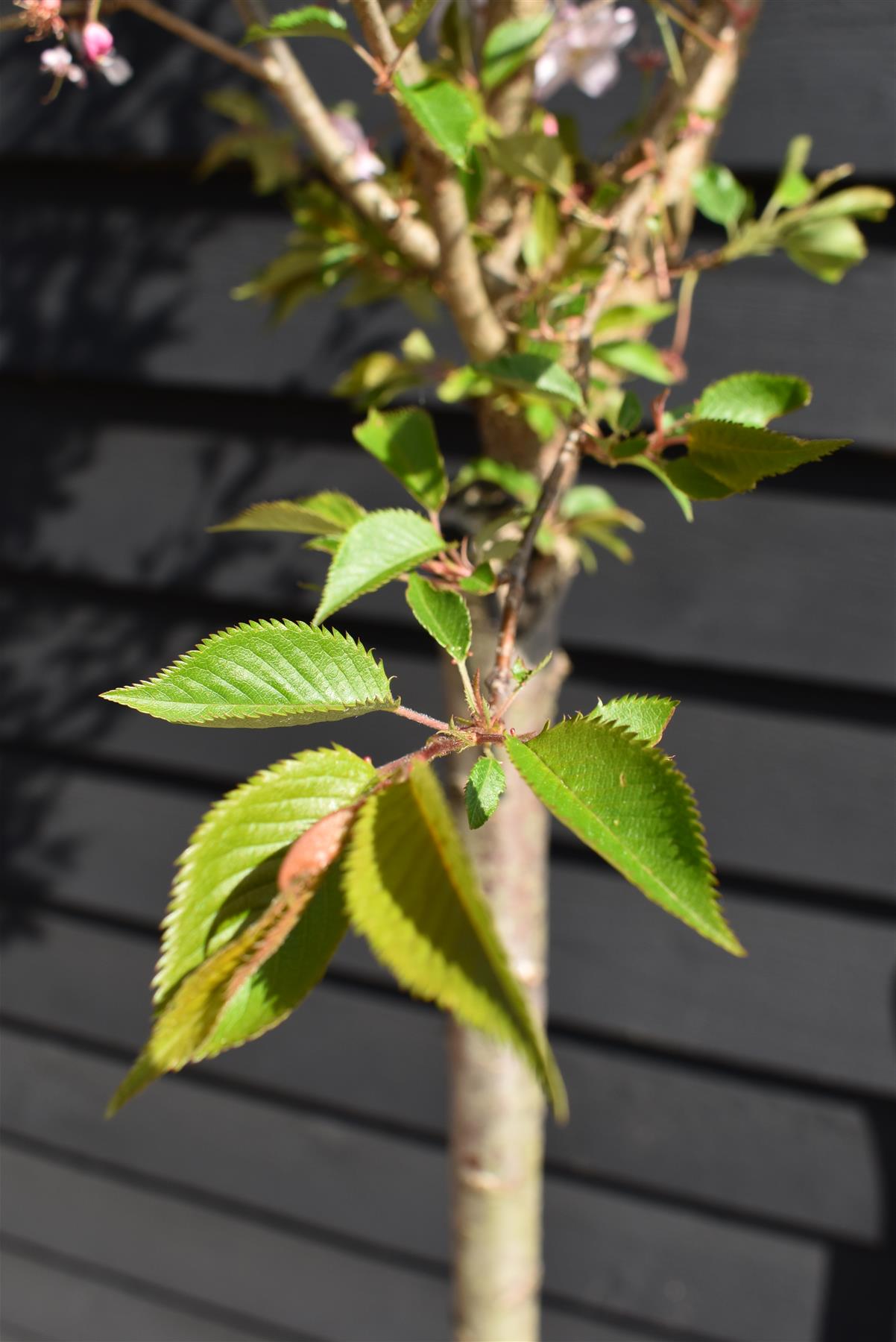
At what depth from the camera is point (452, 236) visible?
19.3 inches

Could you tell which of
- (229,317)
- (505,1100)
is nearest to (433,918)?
(505,1100)

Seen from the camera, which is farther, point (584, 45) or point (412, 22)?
point (584, 45)

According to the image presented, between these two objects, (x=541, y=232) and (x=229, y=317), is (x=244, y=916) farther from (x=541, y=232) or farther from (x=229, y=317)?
(x=229, y=317)

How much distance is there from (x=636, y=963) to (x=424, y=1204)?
1.62 ft

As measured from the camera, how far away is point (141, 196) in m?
1.10

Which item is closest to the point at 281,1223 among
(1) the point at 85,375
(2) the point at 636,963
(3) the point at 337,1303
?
(3) the point at 337,1303

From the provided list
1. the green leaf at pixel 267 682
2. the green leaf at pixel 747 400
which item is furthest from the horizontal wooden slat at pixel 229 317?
the green leaf at pixel 267 682

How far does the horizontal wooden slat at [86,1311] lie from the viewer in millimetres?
1505

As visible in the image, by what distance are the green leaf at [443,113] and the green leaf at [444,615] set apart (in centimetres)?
18

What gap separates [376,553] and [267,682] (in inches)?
3.4

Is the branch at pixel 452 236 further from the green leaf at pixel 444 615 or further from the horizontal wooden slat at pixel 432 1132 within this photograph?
the horizontal wooden slat at pixel 432 1132

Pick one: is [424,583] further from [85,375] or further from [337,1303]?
[337,1303]

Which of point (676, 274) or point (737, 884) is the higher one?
point (676, 274)

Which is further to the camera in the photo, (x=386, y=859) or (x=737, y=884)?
(x=737, y=884)
